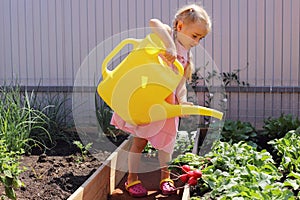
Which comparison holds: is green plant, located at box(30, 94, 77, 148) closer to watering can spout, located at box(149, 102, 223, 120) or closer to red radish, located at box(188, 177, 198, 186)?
watering can spout, located at box(149, 102, 223, 120)

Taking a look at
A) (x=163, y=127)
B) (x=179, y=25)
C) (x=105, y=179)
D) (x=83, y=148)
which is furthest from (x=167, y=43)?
(x=83, y=148)

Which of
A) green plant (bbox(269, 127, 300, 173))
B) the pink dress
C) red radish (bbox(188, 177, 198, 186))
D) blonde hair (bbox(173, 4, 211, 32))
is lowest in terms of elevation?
red radish (bbox(188, 177, 198, 186))

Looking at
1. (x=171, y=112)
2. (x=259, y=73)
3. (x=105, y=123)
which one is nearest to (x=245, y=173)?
(x=171, y=112)

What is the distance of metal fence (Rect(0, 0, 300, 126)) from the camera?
507 centimetres

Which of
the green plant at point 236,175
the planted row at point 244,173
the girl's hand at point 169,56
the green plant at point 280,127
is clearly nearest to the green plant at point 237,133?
the green plant at point 280,127

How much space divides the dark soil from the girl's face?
3.58ft

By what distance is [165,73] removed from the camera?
291cm

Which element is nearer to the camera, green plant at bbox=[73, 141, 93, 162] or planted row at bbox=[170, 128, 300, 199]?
planted row at bbox=[170, 128, 300, 199]

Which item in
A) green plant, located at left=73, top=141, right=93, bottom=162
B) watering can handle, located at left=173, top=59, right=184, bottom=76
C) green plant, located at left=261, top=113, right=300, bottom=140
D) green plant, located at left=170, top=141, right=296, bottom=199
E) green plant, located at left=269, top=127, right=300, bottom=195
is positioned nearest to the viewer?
green plant, located at left=170, top=141, right=296, bottom=199

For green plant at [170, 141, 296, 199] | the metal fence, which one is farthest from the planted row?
the metal fence

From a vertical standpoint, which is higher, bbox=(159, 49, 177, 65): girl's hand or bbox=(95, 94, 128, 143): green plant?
bbox=(159, 49, 177, 65): girl's hand

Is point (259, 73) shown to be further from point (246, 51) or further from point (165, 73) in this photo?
point (165, 73)

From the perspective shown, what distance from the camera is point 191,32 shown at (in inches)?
121

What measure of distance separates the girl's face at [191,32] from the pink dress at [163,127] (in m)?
0.07
